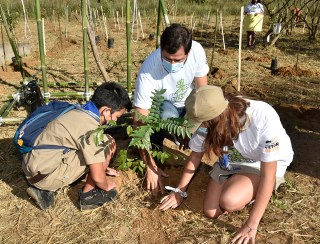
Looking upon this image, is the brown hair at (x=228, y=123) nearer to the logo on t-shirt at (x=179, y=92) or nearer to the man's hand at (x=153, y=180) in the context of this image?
the man's hand at (x=153, y=180)

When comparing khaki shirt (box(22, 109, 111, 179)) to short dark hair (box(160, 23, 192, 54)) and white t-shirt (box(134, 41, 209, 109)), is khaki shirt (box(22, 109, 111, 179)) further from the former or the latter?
short dark hair (box(160, 23, 192, 54))

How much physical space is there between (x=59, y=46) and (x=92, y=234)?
270 inches

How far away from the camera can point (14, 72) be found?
6348 millimetres

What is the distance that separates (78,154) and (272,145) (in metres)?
1.37

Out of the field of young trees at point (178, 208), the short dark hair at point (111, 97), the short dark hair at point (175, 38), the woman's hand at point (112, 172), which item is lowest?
the field of young trees at point (178, 208)

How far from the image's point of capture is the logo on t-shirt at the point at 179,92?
3.15m

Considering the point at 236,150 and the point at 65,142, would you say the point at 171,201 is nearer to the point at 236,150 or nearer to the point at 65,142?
the point at 236,150

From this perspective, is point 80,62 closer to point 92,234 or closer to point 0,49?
point 0,49

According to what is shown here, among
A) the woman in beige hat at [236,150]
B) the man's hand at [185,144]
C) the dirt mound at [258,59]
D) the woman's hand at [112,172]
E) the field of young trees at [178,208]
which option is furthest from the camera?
the dirt mound at [258,59]

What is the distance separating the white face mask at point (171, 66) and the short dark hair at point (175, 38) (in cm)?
25

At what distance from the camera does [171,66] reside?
288cm

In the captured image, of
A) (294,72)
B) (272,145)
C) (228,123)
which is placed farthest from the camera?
(294,72)

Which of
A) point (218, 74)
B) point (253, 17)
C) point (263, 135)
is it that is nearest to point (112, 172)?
point (263, 135)

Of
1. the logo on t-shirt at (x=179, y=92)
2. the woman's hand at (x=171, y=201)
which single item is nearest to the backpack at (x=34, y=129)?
the woman's hand at (x=171, y=201)
